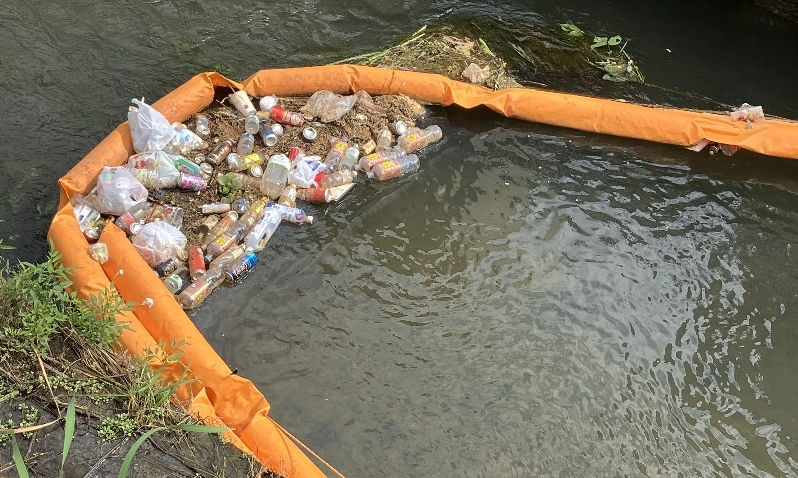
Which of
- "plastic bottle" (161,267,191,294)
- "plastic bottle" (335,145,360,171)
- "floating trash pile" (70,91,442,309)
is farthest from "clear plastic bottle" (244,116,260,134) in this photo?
"plastic bottle" (161,267,191,294)

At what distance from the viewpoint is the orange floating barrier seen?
342 centimetres

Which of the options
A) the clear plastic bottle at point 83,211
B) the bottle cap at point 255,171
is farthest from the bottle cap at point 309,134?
the clear plastic bottle at point 83,211

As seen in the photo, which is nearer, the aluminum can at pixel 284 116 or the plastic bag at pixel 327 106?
the aluminum can at pixel 284 116

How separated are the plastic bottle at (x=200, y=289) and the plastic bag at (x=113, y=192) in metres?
0.74

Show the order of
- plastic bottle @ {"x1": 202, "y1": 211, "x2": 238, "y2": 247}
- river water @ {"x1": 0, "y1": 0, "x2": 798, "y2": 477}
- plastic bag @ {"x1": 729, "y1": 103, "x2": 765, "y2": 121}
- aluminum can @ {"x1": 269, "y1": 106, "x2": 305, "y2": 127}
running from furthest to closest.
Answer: plastic bag @ {"x1": 729, "y1": 103, "x2": 765, "y2": 121}
aluminum can @ {"x1": 269, "y1": 106, "x2": 305, "y2": 127}
plastic bottle @ {"x1": 202, "y1": 211, "x2": 238, "y2": 247}
river water @ {"x1": 0, "y1": 0, "x2": 798, "y2": 477}

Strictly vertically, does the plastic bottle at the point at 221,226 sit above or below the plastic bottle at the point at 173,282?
above

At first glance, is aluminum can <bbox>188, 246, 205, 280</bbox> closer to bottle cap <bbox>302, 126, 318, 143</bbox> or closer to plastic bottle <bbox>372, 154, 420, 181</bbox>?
bottle cap <bbox>302, 126, 318, 143</bbox>

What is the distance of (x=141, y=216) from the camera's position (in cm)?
450

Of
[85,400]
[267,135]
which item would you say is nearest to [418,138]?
[267,135]

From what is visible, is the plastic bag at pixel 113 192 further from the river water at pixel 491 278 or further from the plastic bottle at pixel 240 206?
the plastic bottle at pixel 240 206

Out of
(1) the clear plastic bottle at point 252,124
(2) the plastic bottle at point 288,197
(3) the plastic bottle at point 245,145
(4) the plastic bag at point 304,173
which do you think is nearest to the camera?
(2) the plastic bottle at point 288,197

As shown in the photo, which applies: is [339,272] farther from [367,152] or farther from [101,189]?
[101,189]

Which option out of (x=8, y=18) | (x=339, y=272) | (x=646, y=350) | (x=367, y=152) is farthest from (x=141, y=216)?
(x=646, y=350)

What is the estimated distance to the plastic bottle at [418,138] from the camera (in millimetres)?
5227
